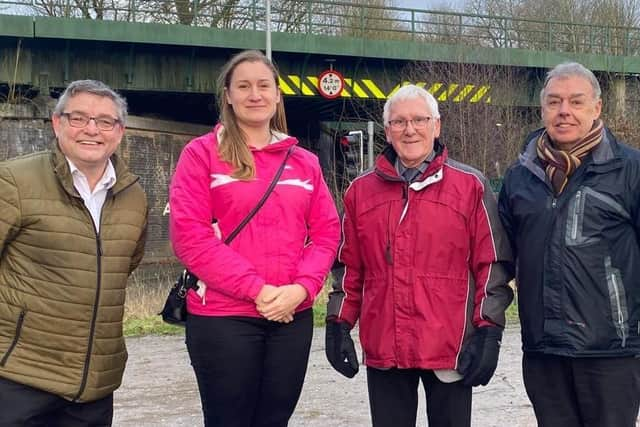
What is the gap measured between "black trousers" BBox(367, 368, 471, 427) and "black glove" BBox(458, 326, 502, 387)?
0.10m

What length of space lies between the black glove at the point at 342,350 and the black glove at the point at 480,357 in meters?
0.58

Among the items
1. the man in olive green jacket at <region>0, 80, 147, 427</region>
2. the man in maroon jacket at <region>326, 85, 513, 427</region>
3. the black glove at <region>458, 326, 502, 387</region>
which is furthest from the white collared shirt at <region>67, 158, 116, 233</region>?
the black glove at <region>458, 326, 502, 387</region>

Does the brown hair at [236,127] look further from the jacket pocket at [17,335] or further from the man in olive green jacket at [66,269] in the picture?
the jacket pocket at [17,335]

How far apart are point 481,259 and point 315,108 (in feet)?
67.9

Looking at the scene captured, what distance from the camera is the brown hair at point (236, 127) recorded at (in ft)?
11.5

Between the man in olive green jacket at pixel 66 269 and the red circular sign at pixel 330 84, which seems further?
the red circular sign at pixel 330 84

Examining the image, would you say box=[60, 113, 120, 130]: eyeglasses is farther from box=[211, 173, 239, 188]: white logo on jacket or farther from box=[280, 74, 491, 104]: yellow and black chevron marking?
box=[280, 74, 491, 104]: yellow and black chevron marking

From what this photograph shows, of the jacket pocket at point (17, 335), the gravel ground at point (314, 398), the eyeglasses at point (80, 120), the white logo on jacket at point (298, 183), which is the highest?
the eyeglasses at point (80, 120)

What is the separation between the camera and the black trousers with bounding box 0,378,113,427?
10.7 feet

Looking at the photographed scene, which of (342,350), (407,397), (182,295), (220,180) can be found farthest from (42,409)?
(407,397)

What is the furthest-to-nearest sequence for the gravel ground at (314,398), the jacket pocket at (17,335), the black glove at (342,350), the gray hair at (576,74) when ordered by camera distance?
the gravel ground at (314,398) < the black glove at (342,350) < the gray hair at (576,74) < the jacket pocket at (17,335)

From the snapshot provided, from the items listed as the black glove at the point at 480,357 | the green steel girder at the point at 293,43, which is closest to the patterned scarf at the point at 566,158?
the black glove at the point at 480,357

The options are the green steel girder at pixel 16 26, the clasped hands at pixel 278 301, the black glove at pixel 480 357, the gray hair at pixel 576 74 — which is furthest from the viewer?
the green steel girder at pixel 16 26

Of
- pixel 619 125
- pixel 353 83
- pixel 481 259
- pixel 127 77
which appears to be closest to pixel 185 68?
pixel 127 77
